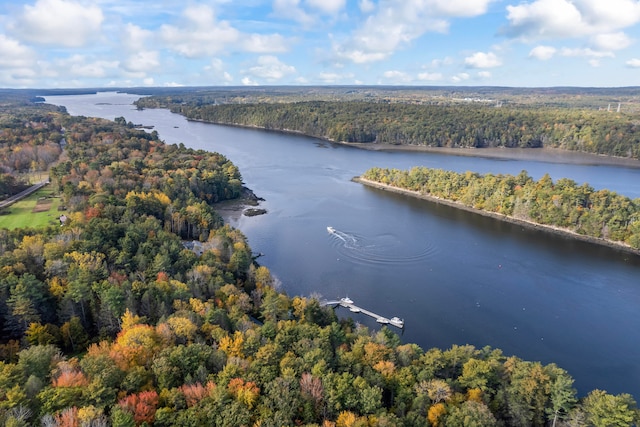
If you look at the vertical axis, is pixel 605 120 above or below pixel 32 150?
above

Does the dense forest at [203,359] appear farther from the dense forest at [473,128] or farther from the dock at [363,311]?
the dense forest at [473,128]

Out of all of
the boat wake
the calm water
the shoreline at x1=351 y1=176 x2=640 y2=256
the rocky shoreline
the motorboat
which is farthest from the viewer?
the rocky shoreline

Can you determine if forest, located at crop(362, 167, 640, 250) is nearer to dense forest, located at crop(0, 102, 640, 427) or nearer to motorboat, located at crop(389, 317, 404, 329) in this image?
dense forest, located at crop(0, 102, 640, 427)

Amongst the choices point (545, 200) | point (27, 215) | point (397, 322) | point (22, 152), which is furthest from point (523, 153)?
point (22, 152)

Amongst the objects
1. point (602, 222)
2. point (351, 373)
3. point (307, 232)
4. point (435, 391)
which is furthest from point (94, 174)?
point (602, 222)

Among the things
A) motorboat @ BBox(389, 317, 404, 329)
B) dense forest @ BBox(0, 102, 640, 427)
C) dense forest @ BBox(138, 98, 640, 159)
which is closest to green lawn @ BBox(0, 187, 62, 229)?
dense forest @ BBox(0, 102, 640, 427)

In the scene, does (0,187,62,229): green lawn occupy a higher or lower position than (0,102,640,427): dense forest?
higher

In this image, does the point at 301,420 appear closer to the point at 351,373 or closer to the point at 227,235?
the point at 351,373
